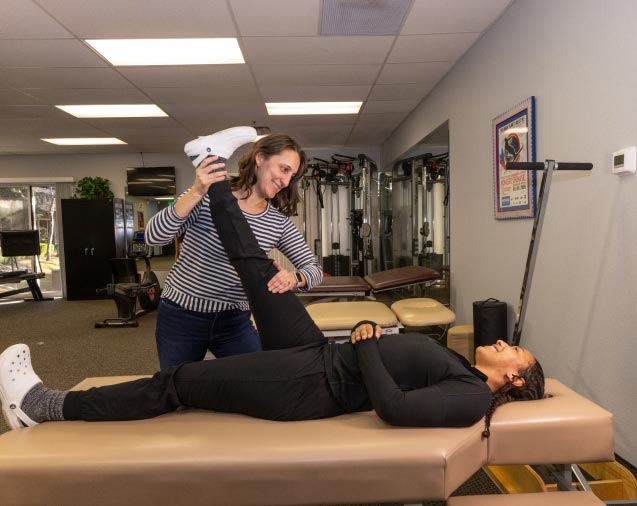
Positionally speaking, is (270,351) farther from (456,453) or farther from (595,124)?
(595,124)

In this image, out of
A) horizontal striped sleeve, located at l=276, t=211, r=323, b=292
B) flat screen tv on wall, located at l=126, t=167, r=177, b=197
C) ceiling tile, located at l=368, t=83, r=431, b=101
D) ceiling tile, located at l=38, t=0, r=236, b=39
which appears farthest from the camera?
flat screen tv on wall, located at l=126, t=167, r=177, b=197

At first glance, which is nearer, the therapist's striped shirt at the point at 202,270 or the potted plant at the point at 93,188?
the therapist's striped shirt at the point at 202,270

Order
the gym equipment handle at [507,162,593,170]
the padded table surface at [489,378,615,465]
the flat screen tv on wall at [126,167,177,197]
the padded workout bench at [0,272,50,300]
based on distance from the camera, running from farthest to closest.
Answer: the flat screen tv on wall at [126,167,177,197] < the padded workout bench at [0,272,50,300] < the gym equipment handle at [507,162,593,170] < the padded table surface at [489,378,615,465]

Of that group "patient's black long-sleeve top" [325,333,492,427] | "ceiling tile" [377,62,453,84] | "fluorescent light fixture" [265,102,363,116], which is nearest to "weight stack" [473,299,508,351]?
"patient's black long-sleeve top" [325,333,492,427]

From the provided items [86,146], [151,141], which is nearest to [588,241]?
[151,141]

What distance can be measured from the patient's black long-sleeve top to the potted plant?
662cm

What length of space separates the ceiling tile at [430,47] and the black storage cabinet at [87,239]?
5.00 meters

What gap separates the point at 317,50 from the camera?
3344 millimetres

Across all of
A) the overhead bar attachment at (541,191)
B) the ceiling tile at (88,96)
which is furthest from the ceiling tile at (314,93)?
the overhead bar attachment at (541,191)

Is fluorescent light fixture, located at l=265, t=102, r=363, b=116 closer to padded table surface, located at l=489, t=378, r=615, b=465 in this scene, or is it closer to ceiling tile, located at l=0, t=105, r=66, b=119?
ceiling tile, located at l=0, t=105, r=66, b=119

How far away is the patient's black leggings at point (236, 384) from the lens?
1.27 m

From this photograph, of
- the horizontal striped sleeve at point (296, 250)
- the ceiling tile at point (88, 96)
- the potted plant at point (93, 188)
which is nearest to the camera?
the horizontal striped sleeve at point (296, 250)

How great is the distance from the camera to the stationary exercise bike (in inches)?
197

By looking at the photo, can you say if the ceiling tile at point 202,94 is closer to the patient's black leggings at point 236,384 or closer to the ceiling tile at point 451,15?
the ceiling tile at point 451,15
